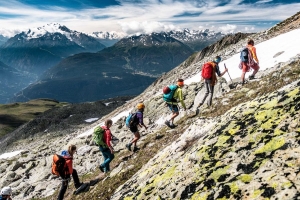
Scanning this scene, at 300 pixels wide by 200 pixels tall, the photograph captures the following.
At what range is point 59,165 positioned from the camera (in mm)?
14531

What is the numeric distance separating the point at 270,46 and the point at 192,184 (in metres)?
33.5

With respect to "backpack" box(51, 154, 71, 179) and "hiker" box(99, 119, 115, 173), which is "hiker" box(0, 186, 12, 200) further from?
"hiker" box(99, 119, 115, 173)

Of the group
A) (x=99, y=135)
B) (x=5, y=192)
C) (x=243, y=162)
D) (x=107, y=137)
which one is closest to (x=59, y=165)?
(x=5, y=192)

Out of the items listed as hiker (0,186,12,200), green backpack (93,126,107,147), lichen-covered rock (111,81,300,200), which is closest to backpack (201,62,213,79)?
green backpack (93,126,107,147)

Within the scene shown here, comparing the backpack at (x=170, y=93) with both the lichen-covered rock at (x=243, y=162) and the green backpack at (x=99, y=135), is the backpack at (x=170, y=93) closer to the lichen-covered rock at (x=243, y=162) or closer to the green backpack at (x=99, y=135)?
the green backpack at (x=99, y=135)

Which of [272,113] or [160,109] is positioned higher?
[272,113]

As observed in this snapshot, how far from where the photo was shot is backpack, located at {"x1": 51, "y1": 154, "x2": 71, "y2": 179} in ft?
47.4

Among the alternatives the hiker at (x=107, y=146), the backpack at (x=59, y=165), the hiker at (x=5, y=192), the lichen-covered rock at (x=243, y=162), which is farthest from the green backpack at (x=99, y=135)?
the lichen-covered rock at (x=243, y=162)

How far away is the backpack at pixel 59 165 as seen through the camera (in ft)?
47.4

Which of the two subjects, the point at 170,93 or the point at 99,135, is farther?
the point at 170,93

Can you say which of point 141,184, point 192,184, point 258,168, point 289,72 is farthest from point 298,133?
point 289,72

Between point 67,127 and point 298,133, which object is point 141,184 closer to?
point 298,133

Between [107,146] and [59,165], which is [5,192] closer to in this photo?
[59,165]

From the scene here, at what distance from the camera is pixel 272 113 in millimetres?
8016
